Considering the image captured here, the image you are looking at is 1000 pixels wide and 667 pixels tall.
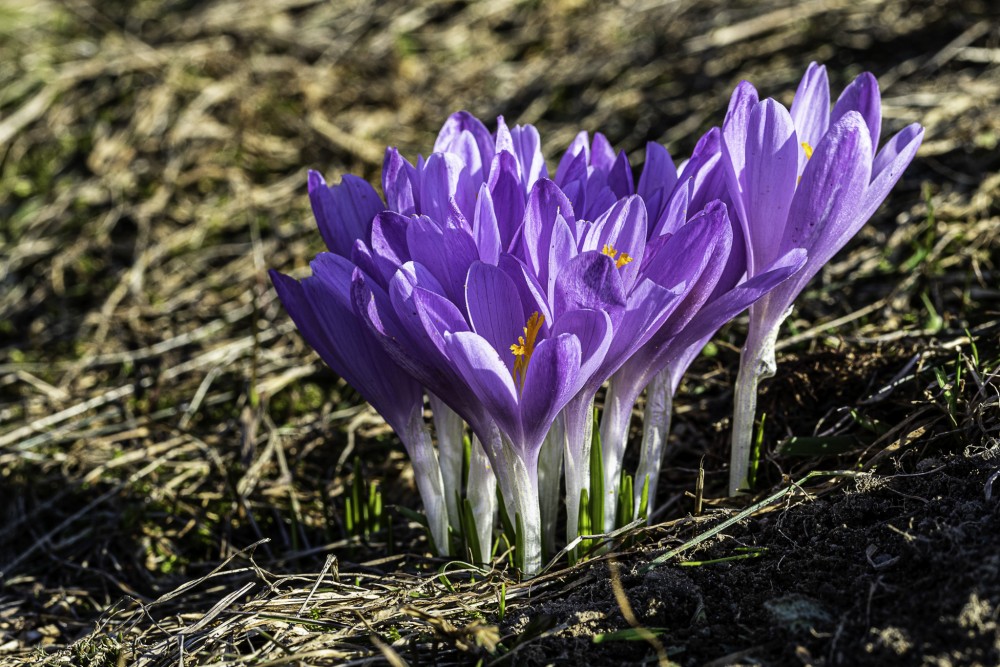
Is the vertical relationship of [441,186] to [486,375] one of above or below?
above

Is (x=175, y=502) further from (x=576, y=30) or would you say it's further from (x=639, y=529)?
(x=576, y=30)

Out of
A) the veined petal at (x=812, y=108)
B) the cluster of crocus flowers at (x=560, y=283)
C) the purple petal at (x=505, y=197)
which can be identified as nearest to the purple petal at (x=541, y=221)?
the cluster of crocus flowers at (x=560, y=283)

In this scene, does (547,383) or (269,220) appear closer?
(547,383)

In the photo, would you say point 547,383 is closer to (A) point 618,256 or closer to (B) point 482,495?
(A) point 618,256

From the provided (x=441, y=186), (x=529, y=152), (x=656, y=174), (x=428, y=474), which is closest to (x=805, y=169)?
(x=656, y=174)

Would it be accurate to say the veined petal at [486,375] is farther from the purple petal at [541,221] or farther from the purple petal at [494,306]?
the purple petal at [541,221]

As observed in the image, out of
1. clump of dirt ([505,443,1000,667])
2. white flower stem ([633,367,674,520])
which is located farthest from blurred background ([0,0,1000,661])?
clump of dirt ([505,443,1000,667])

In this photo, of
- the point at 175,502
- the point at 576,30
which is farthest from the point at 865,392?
the point at 576,30
